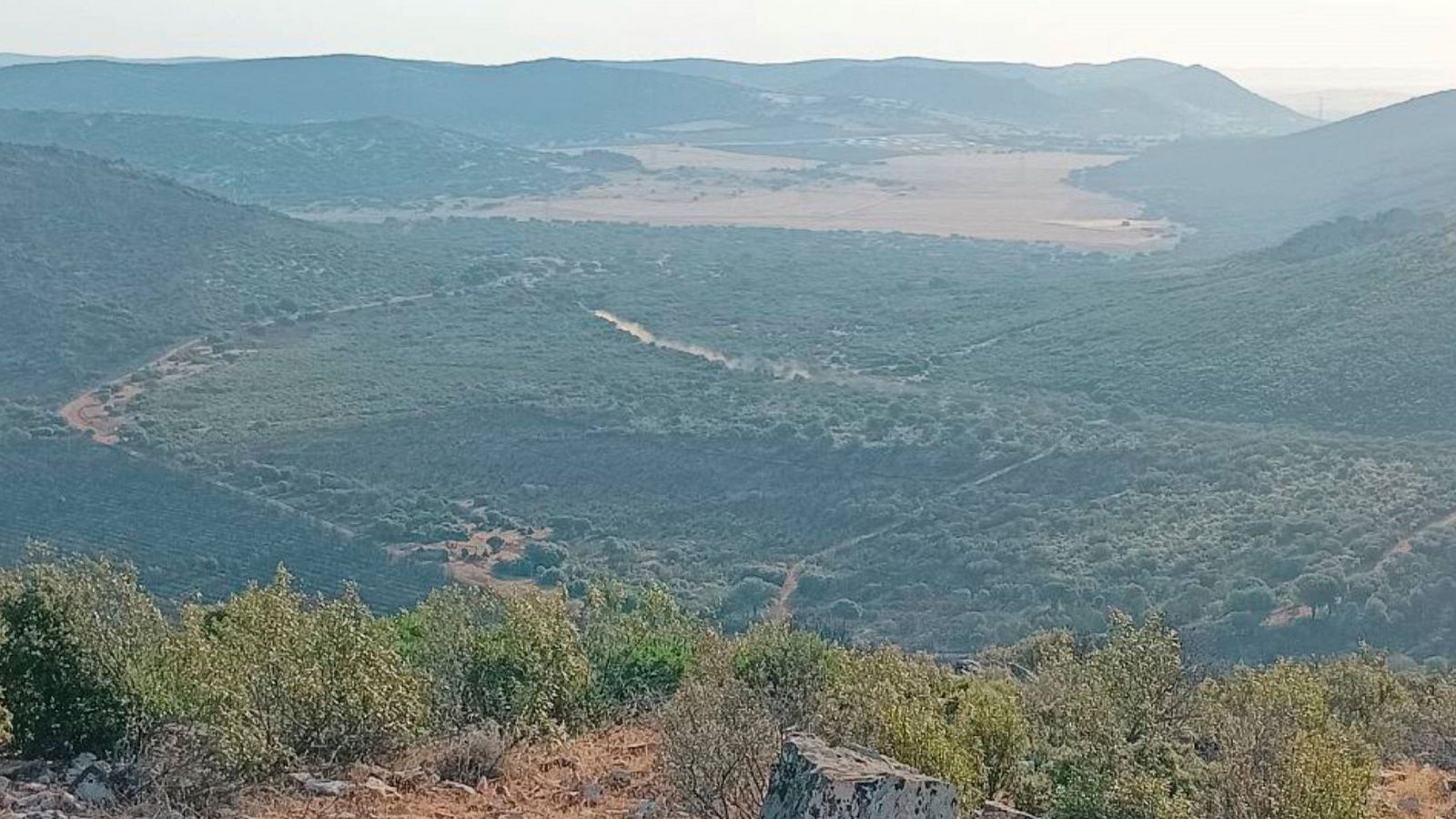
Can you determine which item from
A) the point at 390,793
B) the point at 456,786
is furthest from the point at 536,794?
the point at 390,793

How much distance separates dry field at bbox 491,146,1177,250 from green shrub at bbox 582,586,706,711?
73.0 meters

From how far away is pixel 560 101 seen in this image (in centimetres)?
17462

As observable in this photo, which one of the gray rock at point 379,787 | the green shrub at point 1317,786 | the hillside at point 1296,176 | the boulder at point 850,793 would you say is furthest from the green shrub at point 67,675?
the hillside at point 1296,176

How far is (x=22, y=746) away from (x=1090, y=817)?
6.48 metres

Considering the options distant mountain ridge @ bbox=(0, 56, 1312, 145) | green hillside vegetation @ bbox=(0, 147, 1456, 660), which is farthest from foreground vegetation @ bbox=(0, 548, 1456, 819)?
distant mountain ridge @ bbox=(0, 56, 1312, 145)

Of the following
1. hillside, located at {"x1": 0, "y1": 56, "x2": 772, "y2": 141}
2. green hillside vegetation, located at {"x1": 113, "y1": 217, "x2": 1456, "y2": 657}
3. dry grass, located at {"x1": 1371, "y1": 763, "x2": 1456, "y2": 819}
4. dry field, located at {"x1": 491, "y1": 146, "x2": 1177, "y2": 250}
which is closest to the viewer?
dry grass, located at {"x1": 1371, "y1": 763, "x2": 1456, "y2": 819}

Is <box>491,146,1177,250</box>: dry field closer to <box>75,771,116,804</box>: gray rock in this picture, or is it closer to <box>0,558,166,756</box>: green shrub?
<box>0,558,166,756</box>: green shrub

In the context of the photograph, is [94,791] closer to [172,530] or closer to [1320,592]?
[1320,592]

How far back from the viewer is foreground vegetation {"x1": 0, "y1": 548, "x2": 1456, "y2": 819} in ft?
26.6

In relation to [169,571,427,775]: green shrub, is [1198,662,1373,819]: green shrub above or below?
above

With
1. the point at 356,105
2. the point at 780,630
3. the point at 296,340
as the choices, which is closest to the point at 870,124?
the point at 356,105

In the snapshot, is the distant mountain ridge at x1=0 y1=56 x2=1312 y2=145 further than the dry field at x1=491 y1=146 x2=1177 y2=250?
Yes

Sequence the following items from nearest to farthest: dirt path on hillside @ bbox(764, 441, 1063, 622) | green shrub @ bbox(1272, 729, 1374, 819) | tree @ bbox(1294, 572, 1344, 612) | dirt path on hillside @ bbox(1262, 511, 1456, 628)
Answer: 1. green shrub @ bbox(1272, 729, 1374, 819)
2. dirt path on hillside @ bbox(1262, 511, 1456, 628)
3. tree @ bbox(1294, 572, 1344, 612)
4. dirt path on hillside @ bbox(764, 441, 1063, 622)

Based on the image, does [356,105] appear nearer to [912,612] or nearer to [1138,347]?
[1138,347]
